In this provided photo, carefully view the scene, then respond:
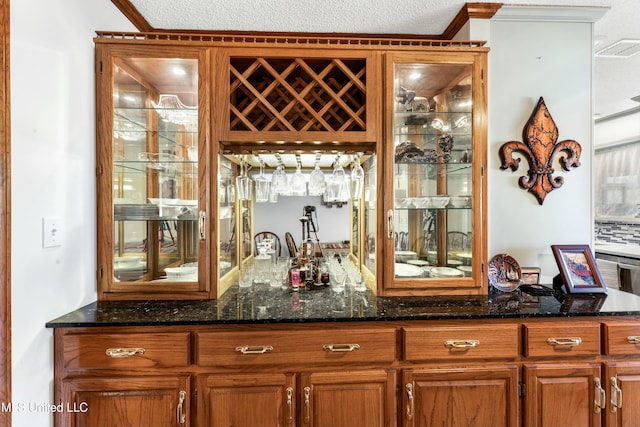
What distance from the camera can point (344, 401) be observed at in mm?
1267

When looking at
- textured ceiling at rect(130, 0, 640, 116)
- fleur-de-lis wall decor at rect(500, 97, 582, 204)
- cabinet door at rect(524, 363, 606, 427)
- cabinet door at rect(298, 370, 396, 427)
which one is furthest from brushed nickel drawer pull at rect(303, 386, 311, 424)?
textured ceiling at rect(130, 0, 640, 116)

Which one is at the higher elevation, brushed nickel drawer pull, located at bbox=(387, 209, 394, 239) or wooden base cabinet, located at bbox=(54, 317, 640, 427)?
brushed nickel drawer pull, located at bbox=(387, 209, 394, 239)

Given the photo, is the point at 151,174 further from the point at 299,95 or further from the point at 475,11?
the point at 475,11

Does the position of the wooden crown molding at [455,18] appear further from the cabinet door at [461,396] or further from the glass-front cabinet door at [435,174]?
the cabinet door at [461,396]

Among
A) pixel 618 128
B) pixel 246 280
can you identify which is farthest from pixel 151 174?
pixel 618 128

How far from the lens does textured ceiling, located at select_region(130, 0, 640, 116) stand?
163 centimetres

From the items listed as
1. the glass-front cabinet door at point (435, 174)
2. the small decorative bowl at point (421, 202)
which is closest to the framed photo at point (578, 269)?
the glass-front cabinet door at point (435, 174)

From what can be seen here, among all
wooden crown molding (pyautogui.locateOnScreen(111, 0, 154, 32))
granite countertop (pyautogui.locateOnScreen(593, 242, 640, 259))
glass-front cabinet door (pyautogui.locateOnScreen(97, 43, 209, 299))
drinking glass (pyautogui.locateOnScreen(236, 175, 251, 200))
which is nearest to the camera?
glass-front cabinet door (pyautogui.locateOnScreen(97, 43, 209, 299))

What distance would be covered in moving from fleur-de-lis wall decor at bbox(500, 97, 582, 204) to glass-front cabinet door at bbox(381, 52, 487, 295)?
1.12 feet

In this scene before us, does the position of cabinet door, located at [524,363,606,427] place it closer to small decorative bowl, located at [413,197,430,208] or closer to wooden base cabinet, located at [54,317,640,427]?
wooden base cabinet, located at [54,317,640,427]

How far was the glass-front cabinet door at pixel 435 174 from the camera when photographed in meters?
1.58

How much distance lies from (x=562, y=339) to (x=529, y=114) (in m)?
1.25

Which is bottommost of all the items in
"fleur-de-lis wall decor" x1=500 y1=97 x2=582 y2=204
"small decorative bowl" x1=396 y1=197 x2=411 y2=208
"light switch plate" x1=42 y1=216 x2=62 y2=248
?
"light switch plate" x1=42 y1=216 x2=62 y2=248

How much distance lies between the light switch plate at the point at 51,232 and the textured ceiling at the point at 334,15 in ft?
4.03
